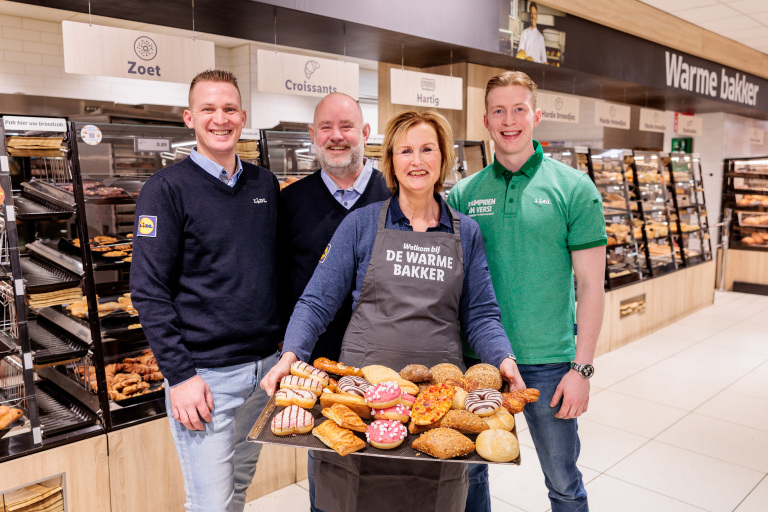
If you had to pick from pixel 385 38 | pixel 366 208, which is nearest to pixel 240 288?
pixel 366 208

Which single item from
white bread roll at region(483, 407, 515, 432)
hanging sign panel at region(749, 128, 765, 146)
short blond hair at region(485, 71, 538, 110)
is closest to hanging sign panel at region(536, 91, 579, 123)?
short blond hair at region(485, 71, 538, 110)

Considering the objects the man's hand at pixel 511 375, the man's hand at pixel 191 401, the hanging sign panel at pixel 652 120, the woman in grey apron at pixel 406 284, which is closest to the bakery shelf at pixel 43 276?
the man's hand at pixel 191 401

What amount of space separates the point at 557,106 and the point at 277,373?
17.5 feet

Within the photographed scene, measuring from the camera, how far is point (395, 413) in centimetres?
150

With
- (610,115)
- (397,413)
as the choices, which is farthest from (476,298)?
(610,115)

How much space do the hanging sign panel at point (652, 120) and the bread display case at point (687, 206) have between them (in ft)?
1.53

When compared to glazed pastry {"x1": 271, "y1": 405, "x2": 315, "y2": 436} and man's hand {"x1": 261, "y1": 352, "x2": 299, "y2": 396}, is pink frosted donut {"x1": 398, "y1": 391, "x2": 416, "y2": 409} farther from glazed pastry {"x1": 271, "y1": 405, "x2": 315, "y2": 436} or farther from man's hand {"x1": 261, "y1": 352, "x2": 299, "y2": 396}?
man's hand {"x1": 261, "y1": 352, "x2": 299, "y2": 396}

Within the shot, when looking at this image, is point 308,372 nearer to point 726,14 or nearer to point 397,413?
point 397,413

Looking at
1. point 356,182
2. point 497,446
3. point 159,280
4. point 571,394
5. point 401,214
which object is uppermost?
point 356,182

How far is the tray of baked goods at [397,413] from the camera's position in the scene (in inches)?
55.1

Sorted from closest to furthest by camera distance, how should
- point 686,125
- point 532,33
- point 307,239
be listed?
1. point 307,239
2. point 532,33
3. point 686,125

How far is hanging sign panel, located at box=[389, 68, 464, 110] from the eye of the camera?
4602 millimetres

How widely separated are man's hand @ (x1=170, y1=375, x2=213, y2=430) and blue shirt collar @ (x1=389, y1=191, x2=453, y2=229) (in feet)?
2.77

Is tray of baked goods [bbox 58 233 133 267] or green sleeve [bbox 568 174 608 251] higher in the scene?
green sleeve [bbox 568 174 608 251]
